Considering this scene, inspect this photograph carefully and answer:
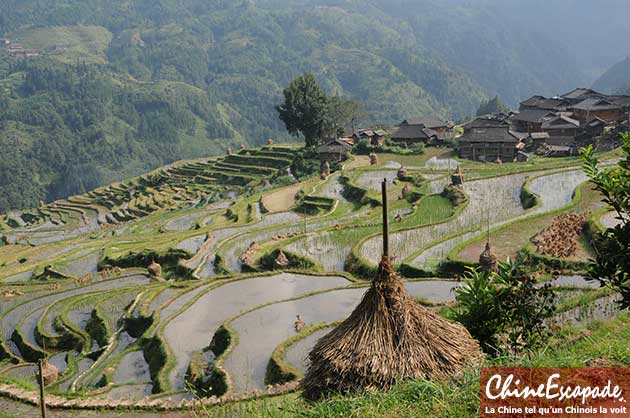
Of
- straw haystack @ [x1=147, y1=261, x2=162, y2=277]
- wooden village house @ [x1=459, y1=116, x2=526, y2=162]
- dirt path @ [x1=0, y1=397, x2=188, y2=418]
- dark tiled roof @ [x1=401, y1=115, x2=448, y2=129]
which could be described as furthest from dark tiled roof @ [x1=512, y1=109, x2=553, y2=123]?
dirt path @ [x1=0, y1=397, x2=188, y2=418]

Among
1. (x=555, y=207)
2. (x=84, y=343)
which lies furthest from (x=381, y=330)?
(x=555, y=207)

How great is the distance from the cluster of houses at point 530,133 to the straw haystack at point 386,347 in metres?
42.3

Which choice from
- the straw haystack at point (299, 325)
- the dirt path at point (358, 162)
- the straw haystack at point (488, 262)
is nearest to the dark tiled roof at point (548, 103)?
the dirt path at point (358, 162)

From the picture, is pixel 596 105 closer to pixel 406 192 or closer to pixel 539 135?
pixel 539 135

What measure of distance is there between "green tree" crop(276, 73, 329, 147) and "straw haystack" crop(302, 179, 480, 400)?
50.3 meters

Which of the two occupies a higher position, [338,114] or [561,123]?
[338,114]

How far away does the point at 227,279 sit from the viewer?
76.1 ft

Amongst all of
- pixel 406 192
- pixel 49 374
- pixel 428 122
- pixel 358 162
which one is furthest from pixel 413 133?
pixel 49 374

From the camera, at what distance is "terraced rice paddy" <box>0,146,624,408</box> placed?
16.8 metres

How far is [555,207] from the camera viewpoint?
2803 cm

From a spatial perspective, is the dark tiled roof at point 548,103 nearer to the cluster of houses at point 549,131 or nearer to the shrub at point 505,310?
the cluster of houses at point 549,131

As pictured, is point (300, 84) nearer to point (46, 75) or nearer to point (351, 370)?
point (351, 370)

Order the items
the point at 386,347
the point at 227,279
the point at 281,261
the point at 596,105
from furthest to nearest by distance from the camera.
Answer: the point at 596,105 < the point at 281,261 < the point at 227,279 < the point at 386,347

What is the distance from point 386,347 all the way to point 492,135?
44676 millimetres
